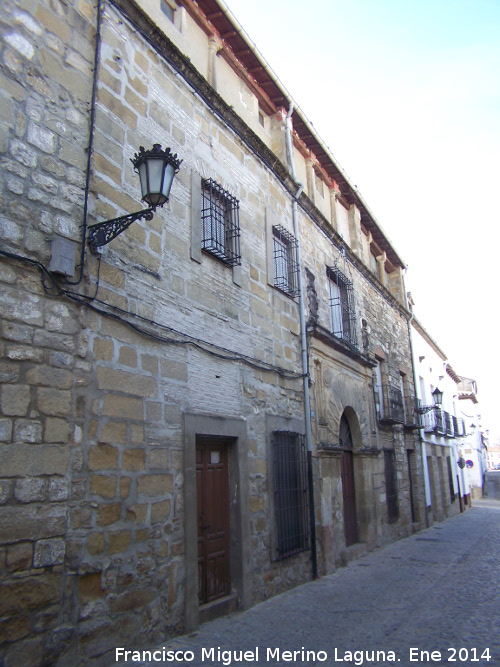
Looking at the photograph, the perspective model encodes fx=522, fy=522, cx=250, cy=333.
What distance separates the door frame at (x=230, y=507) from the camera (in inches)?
178

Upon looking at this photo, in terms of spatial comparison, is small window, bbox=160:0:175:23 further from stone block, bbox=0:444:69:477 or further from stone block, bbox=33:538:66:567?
stone block, bbox=33:538:66:567

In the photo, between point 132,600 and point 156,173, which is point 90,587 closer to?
point 132,600

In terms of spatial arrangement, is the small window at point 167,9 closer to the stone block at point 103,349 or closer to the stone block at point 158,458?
the stone block at point 103,349

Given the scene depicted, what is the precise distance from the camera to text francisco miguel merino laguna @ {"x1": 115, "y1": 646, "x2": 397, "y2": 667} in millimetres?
3879

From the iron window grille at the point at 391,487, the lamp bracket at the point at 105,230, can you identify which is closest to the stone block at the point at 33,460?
the lamp bracket at the point at 105,230

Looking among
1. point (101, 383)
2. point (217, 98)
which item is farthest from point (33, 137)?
point (217, 98)

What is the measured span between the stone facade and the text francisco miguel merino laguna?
14cm

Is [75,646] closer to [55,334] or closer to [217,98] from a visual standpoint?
[55,334]

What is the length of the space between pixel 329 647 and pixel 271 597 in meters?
1.63

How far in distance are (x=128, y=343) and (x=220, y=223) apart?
7.86 feet

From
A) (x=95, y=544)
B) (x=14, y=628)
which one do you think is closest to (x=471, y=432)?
(x=95, y=544)

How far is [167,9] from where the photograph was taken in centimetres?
588

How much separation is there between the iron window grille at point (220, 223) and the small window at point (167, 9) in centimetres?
190

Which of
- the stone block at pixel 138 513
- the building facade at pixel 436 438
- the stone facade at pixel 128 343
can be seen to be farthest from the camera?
→ the building facade at pixel 436 438
